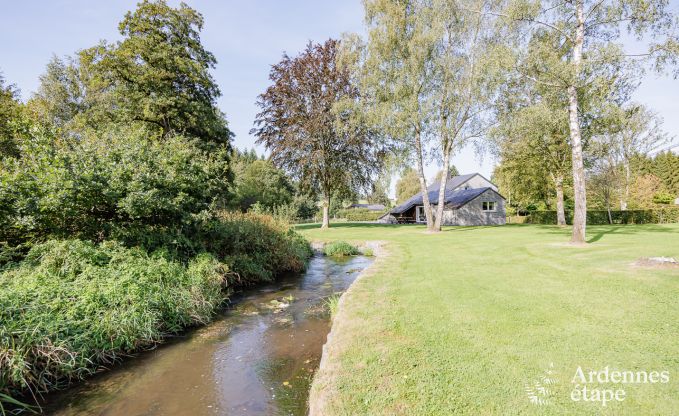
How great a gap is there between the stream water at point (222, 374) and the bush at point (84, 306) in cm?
39

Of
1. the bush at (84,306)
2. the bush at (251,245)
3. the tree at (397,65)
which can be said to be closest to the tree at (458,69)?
the tree at (397,65)

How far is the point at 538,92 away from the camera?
49.4ft

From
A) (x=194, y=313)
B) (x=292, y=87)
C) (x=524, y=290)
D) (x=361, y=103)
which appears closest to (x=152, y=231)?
(x=194, y=313)

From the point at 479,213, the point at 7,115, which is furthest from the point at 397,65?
the point at 7,115

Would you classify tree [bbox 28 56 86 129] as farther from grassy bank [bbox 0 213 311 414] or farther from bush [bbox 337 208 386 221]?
bush [bbox 337 208 386 221]

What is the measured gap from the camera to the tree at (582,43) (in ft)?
38.6

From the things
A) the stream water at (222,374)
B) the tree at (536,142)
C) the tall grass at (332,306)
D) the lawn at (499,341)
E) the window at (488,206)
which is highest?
the tree at (536,142)

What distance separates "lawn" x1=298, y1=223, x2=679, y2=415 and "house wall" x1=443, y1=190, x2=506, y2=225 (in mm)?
25411

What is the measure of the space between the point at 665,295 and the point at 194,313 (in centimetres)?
938

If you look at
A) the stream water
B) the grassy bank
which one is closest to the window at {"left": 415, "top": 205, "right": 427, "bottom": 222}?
the grassy bank

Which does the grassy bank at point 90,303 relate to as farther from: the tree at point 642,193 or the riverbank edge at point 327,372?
the tree at point 642,193

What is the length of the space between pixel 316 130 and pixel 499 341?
2276cm

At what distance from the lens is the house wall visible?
3275 centimetres

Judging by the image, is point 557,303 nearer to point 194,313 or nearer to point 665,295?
point 665,295
